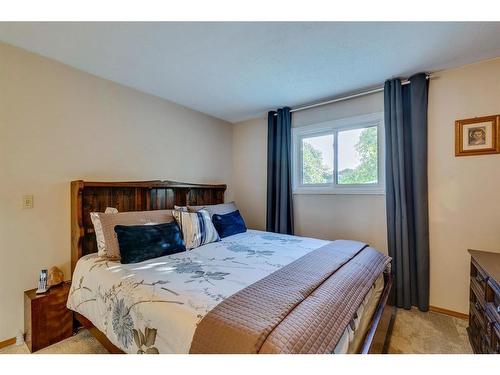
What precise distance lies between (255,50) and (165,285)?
73.0 inches

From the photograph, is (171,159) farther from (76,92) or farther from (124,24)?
(124,24)

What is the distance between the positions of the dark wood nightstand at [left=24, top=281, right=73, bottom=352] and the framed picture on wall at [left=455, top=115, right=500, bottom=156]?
3683 mm

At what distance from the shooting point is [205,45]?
1.87 metres

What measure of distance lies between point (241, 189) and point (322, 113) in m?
1.68

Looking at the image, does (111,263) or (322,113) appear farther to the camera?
(322,113)

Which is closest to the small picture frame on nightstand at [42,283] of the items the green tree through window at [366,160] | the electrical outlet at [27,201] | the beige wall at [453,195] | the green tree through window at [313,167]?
the electrical outlet at [27,201]

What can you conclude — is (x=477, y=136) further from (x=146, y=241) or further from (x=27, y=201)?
(x=27, y=201)

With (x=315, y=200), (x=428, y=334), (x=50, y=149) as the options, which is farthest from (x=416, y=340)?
(x=50, y=149)

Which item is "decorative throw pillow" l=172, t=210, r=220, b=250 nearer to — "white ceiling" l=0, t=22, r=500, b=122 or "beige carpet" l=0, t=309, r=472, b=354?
"beige carpet" l=0, t=309, r=472, b=354

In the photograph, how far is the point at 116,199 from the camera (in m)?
2.44

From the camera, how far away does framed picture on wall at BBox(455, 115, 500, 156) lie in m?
2.09
